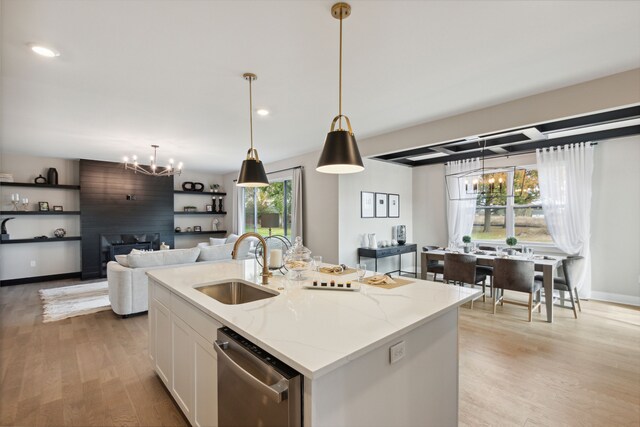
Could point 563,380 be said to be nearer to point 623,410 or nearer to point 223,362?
point 623,410

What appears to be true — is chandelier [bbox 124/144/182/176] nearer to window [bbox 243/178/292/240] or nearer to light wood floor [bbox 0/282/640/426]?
window [bbox 243/178/292/240]

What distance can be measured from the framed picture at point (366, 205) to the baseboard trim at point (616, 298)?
377 cm

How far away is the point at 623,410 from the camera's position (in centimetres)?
213

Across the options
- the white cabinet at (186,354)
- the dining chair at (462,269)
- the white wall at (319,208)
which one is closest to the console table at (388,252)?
the white wall at (319,208)

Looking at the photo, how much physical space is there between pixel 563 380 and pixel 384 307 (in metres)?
2.10

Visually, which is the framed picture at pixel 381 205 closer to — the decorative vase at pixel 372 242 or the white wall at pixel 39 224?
the decorative vase at pixel 372 242

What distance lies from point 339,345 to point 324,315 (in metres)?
0.35

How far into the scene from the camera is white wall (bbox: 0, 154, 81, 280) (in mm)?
5977

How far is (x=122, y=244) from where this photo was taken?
6816mm

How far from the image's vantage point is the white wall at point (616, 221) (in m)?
4.43

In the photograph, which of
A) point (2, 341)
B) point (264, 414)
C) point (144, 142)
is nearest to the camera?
point (264, 414)

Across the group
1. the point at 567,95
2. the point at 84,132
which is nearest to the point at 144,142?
the point at 84,132

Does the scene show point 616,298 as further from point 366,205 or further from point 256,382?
point 256,382

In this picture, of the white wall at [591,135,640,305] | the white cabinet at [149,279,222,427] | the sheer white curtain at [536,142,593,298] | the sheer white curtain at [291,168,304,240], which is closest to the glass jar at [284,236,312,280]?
the white cabinet at [149,279,222,427]
